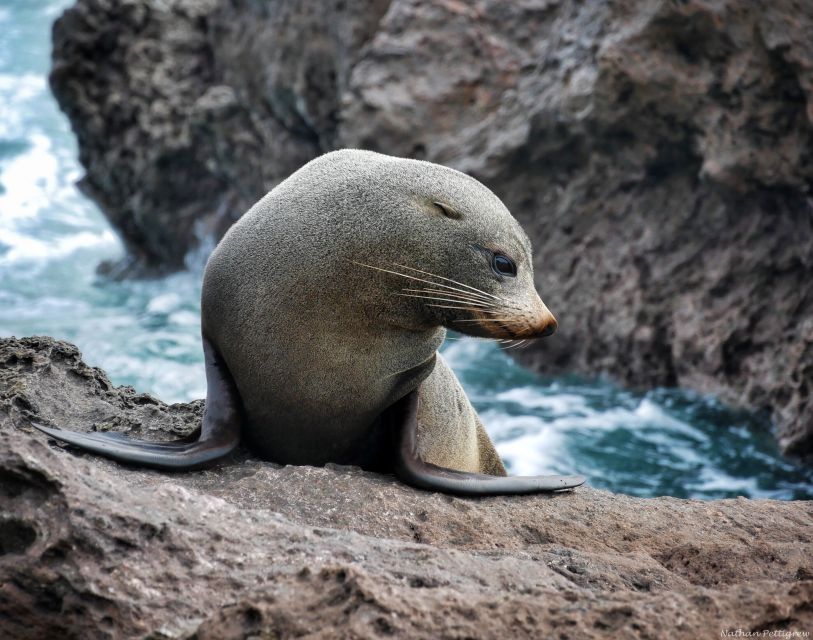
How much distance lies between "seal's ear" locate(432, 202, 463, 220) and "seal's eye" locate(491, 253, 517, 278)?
0.21 metres

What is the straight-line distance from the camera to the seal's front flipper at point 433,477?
388 cm

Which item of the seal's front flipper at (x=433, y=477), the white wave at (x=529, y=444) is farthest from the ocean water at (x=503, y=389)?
the seal's front flipper at (x=433, y=477)

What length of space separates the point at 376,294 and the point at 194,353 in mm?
6519

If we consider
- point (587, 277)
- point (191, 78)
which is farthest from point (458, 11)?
point (191, 78)

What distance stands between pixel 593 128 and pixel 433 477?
15.3ft

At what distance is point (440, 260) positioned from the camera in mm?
3867

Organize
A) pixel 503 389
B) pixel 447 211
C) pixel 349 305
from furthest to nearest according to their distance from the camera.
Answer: pixel 503 389
pixel 447 211
pixel 349 305

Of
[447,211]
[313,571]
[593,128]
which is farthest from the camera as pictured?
[593,128]

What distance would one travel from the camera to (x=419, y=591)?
2.36m

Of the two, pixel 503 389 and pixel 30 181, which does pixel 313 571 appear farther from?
pixel 30 181

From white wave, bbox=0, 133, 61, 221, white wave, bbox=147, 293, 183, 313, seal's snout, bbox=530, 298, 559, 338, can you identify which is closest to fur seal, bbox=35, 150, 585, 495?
seal's snout, bbox=530, 298, 559, 338

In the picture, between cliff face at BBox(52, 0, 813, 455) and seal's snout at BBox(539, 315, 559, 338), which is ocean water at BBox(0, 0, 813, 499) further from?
seal's snout at BBox(539, 315, 559, 338)

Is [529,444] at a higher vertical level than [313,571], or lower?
lower

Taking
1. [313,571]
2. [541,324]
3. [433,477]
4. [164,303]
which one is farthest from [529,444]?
[164,303]
